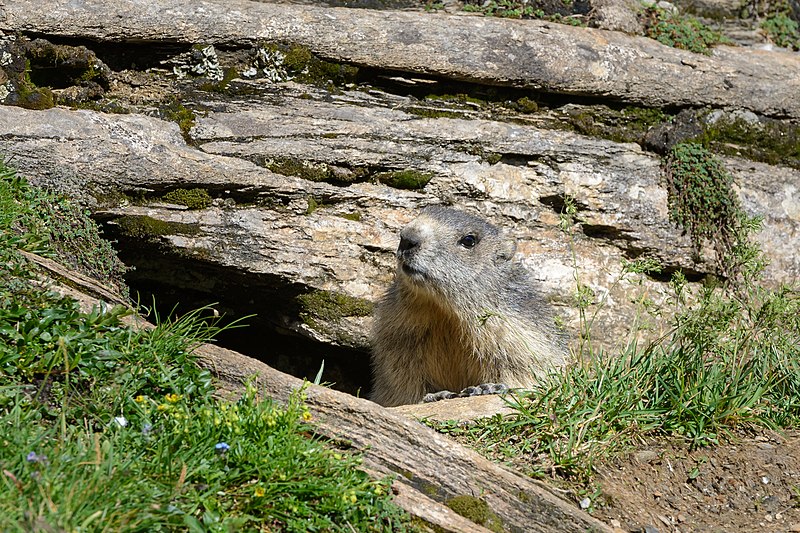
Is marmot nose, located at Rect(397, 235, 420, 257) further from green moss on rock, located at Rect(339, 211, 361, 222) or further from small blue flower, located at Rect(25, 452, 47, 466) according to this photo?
small blue flower, located at Rect(25, 452, 47, 466)

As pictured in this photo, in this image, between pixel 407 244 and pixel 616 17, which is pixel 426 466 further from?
pixel 616 17

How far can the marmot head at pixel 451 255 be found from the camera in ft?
22.2

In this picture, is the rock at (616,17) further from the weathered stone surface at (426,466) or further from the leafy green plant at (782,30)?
the weathered stone surface at (426,466)

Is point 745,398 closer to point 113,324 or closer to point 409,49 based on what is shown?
point 113,324

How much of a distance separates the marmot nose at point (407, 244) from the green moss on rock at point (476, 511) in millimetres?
2688

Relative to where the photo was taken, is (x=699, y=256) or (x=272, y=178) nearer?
(x=272, y=178)

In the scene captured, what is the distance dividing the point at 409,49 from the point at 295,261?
2.42m

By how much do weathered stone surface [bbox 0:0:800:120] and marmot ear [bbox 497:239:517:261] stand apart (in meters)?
1.99

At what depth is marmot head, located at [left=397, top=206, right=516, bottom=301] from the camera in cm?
678

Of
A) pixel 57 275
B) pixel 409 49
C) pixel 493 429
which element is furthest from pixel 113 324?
pixel 409 49

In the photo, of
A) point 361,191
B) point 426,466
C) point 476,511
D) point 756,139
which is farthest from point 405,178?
point 476,511

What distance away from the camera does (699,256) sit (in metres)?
8.51

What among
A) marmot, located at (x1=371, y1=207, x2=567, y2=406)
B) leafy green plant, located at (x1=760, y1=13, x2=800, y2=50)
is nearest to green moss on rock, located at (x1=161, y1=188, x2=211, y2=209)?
marmot, located at (x1=371, y1=207, x2=567, y2=406)

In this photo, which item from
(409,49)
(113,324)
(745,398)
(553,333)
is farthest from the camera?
(409,49)
